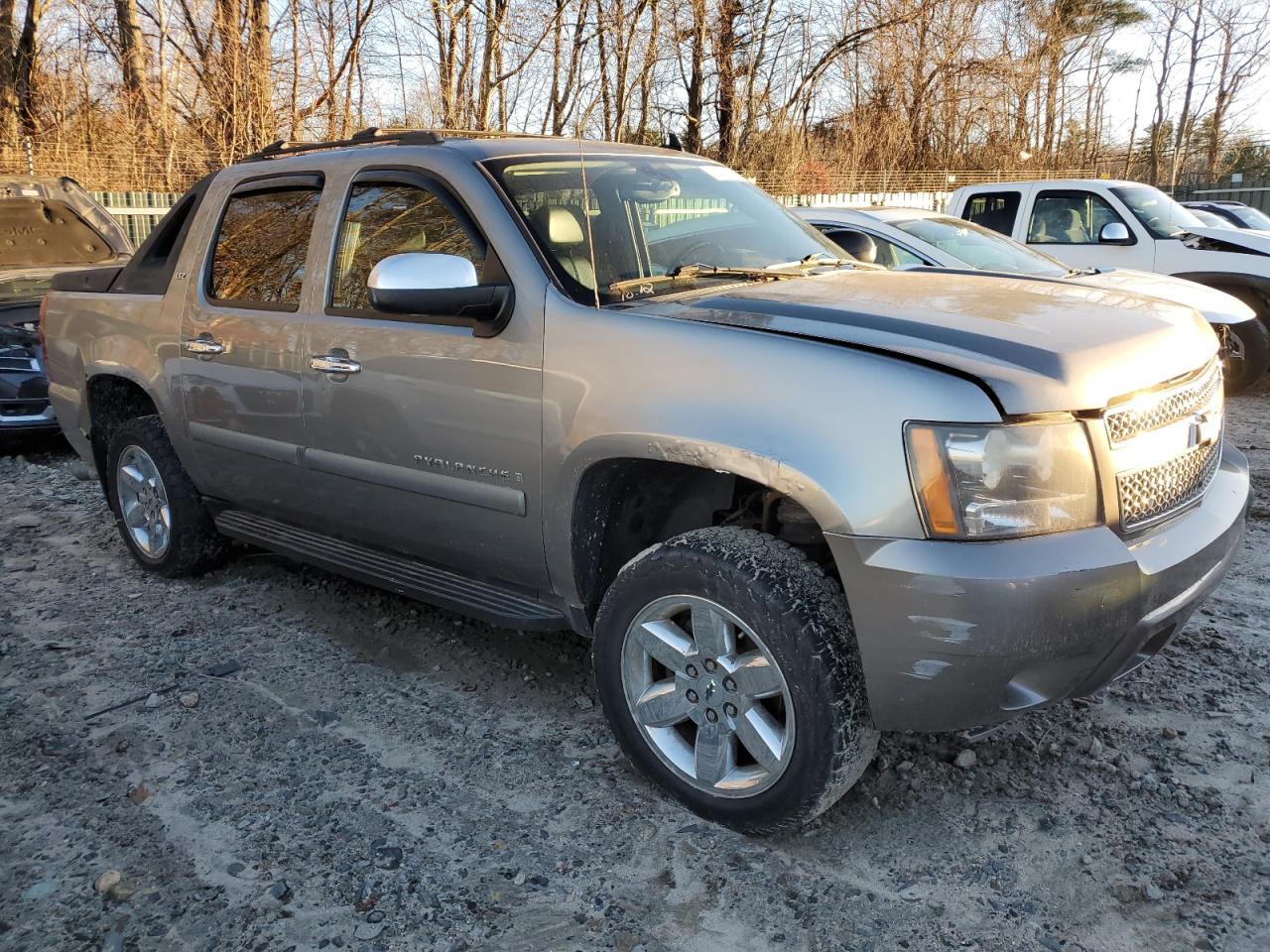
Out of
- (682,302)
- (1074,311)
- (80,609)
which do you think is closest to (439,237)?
(682,302)

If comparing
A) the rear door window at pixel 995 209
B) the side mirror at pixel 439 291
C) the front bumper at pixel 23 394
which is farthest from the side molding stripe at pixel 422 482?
the rear door window at pixel 995 209

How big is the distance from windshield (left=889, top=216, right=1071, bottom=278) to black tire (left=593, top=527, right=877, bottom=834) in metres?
5.46

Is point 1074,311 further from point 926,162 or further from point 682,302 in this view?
point 926,162

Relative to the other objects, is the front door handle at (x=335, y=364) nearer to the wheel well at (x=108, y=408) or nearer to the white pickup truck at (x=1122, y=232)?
the wheel well at (x=108, y=408)

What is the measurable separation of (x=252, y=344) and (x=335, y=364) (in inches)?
22.9

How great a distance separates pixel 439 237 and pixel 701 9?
20.3 metres

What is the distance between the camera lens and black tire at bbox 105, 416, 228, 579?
4730 mm

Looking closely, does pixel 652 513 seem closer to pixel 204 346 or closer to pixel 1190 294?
pixel 204 346

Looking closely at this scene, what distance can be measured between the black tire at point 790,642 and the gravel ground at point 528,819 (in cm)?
17

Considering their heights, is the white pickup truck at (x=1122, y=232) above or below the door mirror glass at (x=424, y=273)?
below

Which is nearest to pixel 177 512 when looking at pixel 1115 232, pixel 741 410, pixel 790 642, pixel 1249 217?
pixel 741 410

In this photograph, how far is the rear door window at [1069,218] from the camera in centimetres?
995

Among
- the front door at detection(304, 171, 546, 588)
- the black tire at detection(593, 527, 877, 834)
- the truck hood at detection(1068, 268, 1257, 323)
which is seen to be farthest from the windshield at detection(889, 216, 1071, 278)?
the black tire at detection(593, 527, 877, 834)

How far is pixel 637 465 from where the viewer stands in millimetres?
3027
